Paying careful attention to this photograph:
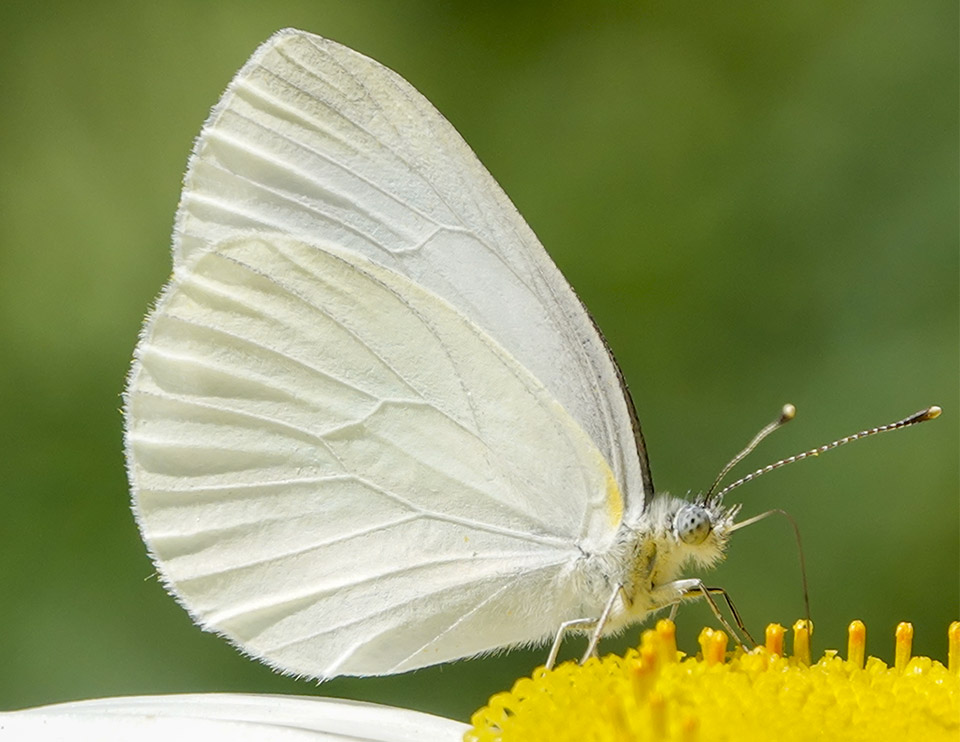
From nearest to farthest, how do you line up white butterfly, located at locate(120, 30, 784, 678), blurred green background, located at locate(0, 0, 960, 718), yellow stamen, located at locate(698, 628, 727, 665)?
yellow stamen, located at locate(698, 628, 727, 665) < white butterfly, located at locate(120, 30, 784, 678) < blurred green background, located at locate(0, 0, 960, 718)

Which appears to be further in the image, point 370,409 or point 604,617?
point 370,409

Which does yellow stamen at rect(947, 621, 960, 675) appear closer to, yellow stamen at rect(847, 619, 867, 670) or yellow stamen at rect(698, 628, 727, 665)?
yellow stamen at rect(847, 619, 867, 670)

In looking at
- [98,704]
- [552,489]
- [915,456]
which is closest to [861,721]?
[552,489]

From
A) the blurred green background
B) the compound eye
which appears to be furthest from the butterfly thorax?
the blurred green background

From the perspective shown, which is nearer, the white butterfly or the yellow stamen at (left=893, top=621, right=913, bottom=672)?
the yellow stamen at (left=893, top=621, right=913, bottom=672)

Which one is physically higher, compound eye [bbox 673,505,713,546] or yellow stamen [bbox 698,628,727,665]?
compound eye [bbox 673,505,713,546]

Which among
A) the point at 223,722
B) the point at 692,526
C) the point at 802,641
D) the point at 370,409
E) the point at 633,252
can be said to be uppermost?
the point at 633,252

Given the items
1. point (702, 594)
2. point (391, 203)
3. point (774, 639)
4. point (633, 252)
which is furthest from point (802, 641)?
point (633, 252)

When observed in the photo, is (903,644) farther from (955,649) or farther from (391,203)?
(391,203)
